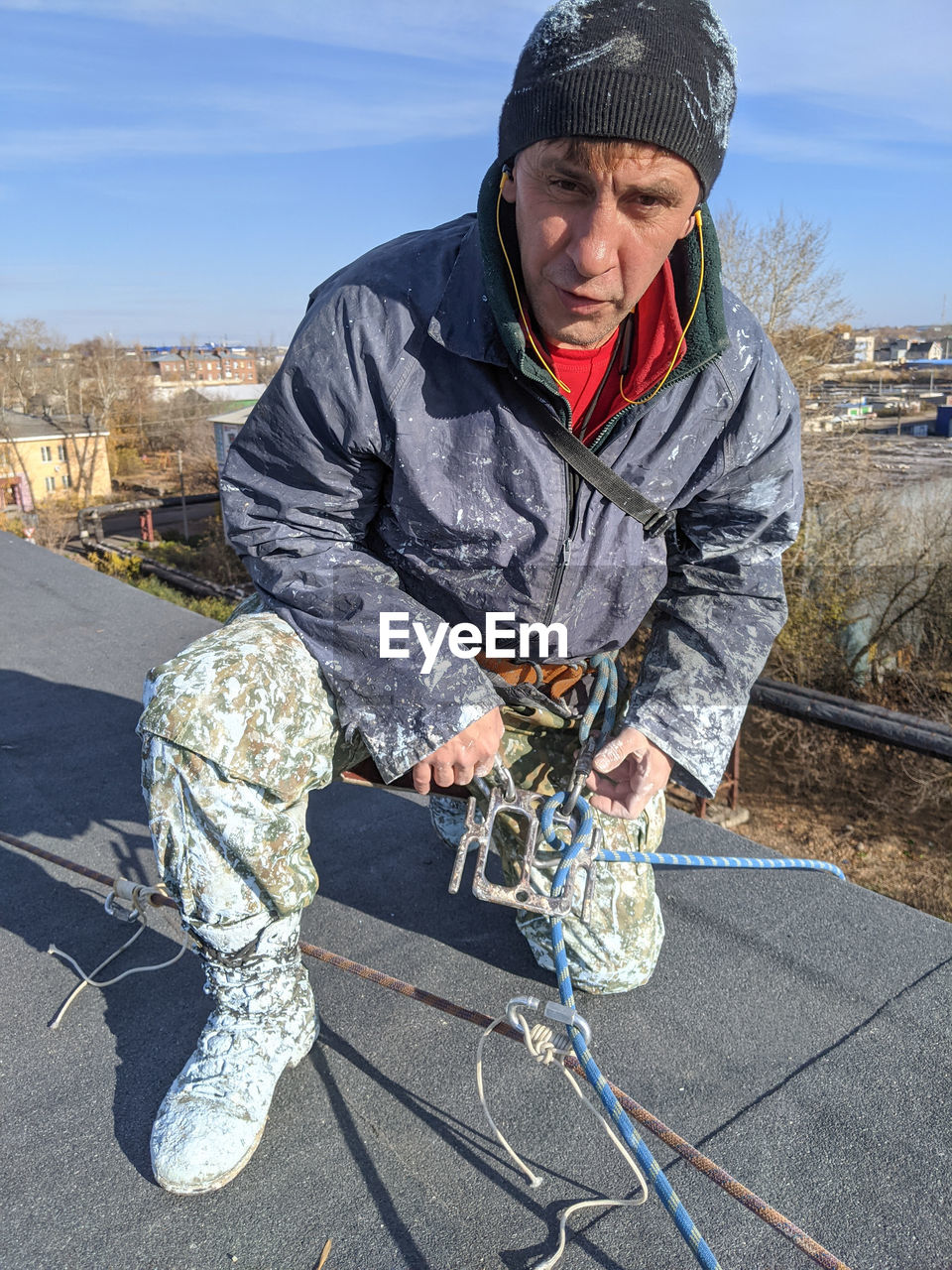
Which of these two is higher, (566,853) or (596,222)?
(596,222)

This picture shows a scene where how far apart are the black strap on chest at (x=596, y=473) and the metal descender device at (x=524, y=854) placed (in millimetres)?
518

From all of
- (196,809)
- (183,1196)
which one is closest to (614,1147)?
(183,1196)

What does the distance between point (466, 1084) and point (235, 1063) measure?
0.40 meters

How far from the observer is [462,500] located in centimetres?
175

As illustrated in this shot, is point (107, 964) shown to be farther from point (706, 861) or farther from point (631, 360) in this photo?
point (631, 360)

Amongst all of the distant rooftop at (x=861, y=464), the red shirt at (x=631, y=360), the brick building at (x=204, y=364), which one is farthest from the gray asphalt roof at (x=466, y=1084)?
the brick building at (x=204, y=364)

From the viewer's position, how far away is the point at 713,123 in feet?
4.60

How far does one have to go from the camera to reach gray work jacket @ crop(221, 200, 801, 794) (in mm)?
1681

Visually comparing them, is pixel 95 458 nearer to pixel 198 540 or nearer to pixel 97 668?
pixel 198 540

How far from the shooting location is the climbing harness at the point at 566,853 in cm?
142

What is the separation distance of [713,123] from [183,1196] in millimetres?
1805

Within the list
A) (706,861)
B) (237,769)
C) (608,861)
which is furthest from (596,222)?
(706,861)

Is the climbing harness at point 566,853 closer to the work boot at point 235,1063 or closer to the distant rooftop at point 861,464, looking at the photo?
the work boot at point 235,1063


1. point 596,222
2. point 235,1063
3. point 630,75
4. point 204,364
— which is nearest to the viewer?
point 630,75
